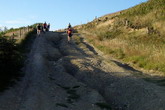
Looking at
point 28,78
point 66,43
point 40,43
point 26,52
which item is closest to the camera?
point 28,78

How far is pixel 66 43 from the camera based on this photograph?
39875 millimetres

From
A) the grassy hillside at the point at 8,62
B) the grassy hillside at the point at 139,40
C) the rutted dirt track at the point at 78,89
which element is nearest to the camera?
the rutted dirt track at the point at 78,89

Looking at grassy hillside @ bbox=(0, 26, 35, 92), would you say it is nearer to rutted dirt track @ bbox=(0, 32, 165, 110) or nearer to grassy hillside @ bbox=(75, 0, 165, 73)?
rutted dirt track @ bbox=(0, 32, 165, 110)

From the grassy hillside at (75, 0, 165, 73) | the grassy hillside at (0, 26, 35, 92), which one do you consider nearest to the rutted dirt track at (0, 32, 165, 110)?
the grassy hillside at (0, 26, 35, 92)

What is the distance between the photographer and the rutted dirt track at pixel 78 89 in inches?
632

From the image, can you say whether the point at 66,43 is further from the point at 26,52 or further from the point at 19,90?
the point at 19,90

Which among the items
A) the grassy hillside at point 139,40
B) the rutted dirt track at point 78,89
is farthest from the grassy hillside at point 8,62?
the grassy hillside at point 139,40

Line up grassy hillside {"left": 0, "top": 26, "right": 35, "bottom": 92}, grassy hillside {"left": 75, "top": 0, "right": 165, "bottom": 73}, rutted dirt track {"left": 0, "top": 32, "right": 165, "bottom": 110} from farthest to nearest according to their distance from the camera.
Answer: grassy hillside {"left": 75, "top": 0, "right": 165, "bottom": 73} < grassy hillside {"left": 0, "top": 26, "right": 35, "bottom": 92} < rutted dirt track {"left": 0, "top": 32, "right": 165, "bottom": 110}

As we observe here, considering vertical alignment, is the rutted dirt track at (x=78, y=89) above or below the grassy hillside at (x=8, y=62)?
below

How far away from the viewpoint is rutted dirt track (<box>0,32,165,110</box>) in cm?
1606

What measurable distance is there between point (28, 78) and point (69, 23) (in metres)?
36.0

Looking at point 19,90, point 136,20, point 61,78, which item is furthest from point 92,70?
point 136,20

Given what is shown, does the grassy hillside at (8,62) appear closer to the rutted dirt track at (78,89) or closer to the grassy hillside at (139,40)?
the rutted dirt track at (78,89)

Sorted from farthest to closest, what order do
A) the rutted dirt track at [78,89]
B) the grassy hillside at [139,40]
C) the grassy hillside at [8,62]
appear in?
the grassy hillside at [139,40] → the grassy hillside at [8,62] → the rutted dirt track at [78,89]
